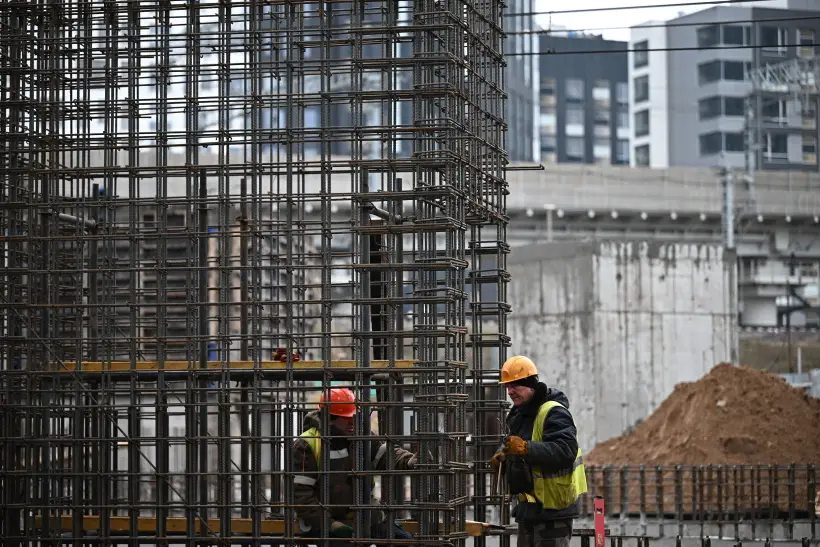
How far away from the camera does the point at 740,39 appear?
8394cm

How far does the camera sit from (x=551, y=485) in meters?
10.8

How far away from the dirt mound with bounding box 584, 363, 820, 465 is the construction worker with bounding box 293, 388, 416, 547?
66.0 feet

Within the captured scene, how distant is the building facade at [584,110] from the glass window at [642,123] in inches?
206

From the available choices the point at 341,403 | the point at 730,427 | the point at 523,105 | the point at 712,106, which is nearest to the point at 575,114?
the point at 523,105

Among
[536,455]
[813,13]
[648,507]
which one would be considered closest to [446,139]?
[536,455]

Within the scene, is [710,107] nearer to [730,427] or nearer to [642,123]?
[642,123]

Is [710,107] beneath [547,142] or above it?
above

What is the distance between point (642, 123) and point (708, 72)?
748cm

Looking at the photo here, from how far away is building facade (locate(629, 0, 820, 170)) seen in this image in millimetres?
81375

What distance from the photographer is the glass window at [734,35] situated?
272 ft

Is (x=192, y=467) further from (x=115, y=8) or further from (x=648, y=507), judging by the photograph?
(x=648, y=507)

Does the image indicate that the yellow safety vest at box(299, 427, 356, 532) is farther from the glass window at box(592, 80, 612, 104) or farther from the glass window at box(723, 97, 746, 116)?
the glass window at box(592, 80, 612, 104)

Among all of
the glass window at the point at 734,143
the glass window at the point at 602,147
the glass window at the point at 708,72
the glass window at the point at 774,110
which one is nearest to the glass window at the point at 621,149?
the glass window at the point at 602,147

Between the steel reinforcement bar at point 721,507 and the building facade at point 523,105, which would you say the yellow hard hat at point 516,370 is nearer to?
the steel reinforcement bar at point 721,507
